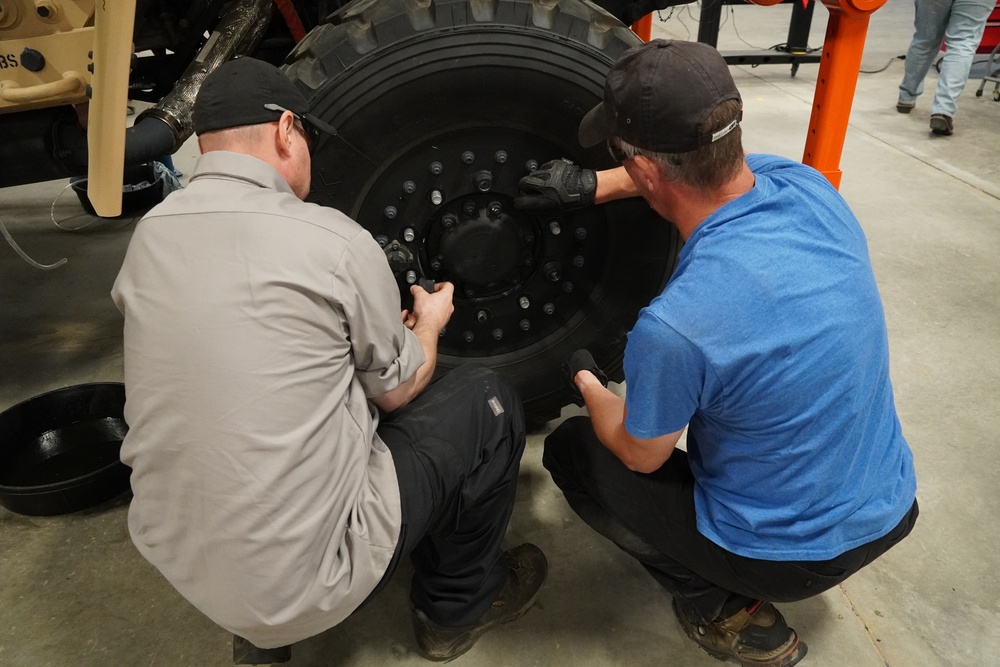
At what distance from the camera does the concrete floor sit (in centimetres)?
157

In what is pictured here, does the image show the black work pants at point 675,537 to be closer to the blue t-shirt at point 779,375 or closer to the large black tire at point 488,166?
the blue t-shirt at point 779,375

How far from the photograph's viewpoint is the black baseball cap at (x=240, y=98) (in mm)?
1228

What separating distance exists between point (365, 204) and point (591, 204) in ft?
1.83

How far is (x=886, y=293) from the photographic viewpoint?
9.41 ft

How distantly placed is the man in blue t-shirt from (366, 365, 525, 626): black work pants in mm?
236

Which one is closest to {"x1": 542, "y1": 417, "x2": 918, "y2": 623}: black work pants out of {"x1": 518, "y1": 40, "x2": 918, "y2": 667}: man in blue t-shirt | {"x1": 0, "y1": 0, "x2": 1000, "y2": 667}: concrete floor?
{"x1": 518, "y1": 40, "x2": 918, "y2": 667}: man in blue t-shirt

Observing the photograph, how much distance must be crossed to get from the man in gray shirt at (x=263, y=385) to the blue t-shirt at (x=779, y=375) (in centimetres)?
47

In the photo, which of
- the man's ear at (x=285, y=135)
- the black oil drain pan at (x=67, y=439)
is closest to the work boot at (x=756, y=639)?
the man's ear at (x=285, y=135)

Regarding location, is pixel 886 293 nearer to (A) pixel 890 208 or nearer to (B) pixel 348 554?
(A) pixel 890 208

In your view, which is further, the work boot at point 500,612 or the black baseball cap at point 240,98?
the work boot at point 500,612

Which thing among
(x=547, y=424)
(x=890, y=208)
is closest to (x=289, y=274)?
(x=547, y=424)

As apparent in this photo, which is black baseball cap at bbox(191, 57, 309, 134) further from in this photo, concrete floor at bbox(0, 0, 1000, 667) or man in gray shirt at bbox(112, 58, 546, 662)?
concrete floor at bbox(0, 0, 1000, 667)

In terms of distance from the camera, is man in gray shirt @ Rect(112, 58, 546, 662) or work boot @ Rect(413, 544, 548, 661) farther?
work boot @ Rect(413, 544, 548, 661)

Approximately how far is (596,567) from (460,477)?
0.55 metres
